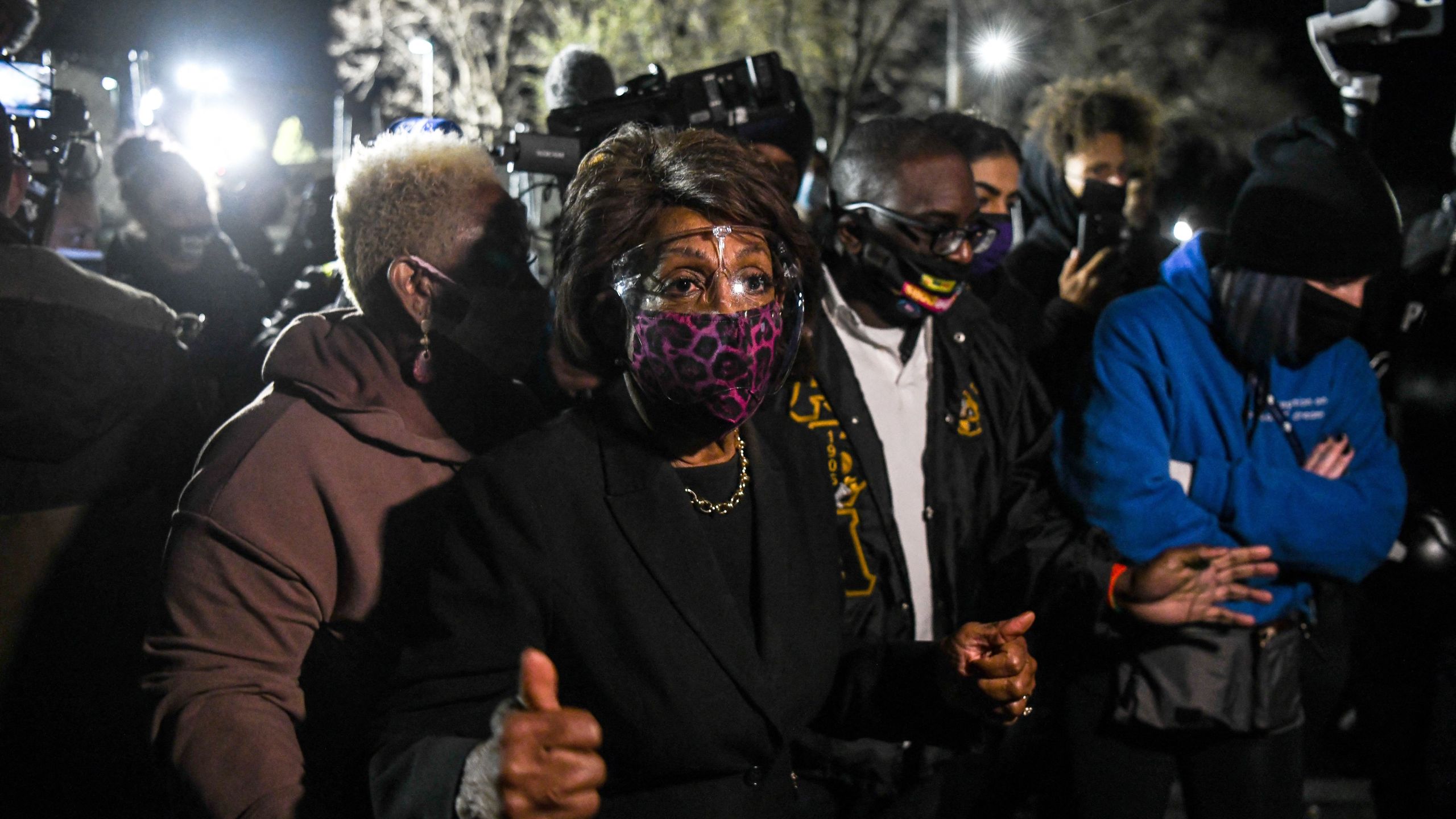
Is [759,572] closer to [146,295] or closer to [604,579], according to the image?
[604,579]

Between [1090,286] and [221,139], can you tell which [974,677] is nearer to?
[1090,286]

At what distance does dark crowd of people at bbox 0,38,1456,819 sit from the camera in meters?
1.85

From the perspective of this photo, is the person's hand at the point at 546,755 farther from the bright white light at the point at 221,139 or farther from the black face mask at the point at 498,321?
the bright white light at the point at 221,139

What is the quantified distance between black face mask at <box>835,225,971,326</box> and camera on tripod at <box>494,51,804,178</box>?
59cm

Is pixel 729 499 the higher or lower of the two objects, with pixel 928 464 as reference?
higher

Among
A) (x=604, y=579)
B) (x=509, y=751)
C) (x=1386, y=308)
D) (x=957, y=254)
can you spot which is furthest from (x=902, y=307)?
(x=1386, y=308)

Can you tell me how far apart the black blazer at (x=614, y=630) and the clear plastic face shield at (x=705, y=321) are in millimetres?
128

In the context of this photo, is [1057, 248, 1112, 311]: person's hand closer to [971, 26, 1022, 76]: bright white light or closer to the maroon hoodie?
the maroon hoodie

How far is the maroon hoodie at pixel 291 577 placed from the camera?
1888 millimetres

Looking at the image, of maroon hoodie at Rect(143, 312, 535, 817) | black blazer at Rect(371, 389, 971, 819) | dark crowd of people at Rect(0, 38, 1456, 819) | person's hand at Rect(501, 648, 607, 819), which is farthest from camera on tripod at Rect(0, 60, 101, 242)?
person's hand at Rect(501, 648, 607, 819)

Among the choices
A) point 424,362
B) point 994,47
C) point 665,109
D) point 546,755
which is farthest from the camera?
point 994,47

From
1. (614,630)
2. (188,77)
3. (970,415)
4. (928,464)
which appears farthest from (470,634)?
(188,77)

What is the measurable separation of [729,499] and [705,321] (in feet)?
1.20

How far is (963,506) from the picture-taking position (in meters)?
2.83
